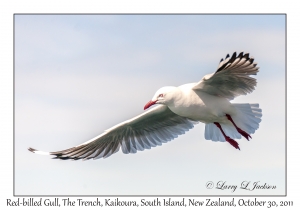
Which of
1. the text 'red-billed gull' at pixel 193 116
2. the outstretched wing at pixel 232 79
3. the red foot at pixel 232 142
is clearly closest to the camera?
the outstretched wing at pixel 232 79

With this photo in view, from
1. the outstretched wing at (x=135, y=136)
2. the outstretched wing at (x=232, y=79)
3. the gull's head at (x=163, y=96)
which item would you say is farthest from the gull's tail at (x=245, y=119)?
the gull's head at (x=163, y=96)

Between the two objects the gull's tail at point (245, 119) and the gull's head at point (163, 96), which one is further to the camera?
the gull's tail at point (245, 119)

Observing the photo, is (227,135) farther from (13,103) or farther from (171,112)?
(13,103)

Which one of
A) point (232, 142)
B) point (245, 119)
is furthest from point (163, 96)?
point (232, 142)

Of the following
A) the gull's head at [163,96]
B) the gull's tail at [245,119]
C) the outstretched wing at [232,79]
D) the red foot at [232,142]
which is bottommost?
the red foot at [232,142]

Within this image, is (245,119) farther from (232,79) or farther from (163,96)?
(163,96)

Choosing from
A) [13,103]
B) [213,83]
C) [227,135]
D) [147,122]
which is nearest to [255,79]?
[213,83]

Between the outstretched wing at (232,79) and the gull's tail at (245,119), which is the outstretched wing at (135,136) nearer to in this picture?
the gull's tail at (245,119)

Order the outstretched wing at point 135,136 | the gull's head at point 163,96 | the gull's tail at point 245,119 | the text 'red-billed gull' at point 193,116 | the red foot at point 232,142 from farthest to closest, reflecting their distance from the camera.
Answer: the outstretched wing at point 135,136 → the red foot at point 232,142 → the gull's tail at point 245,119 → the gull's head at point 163,96 → the text 'red-billed gull' at point 193,116
